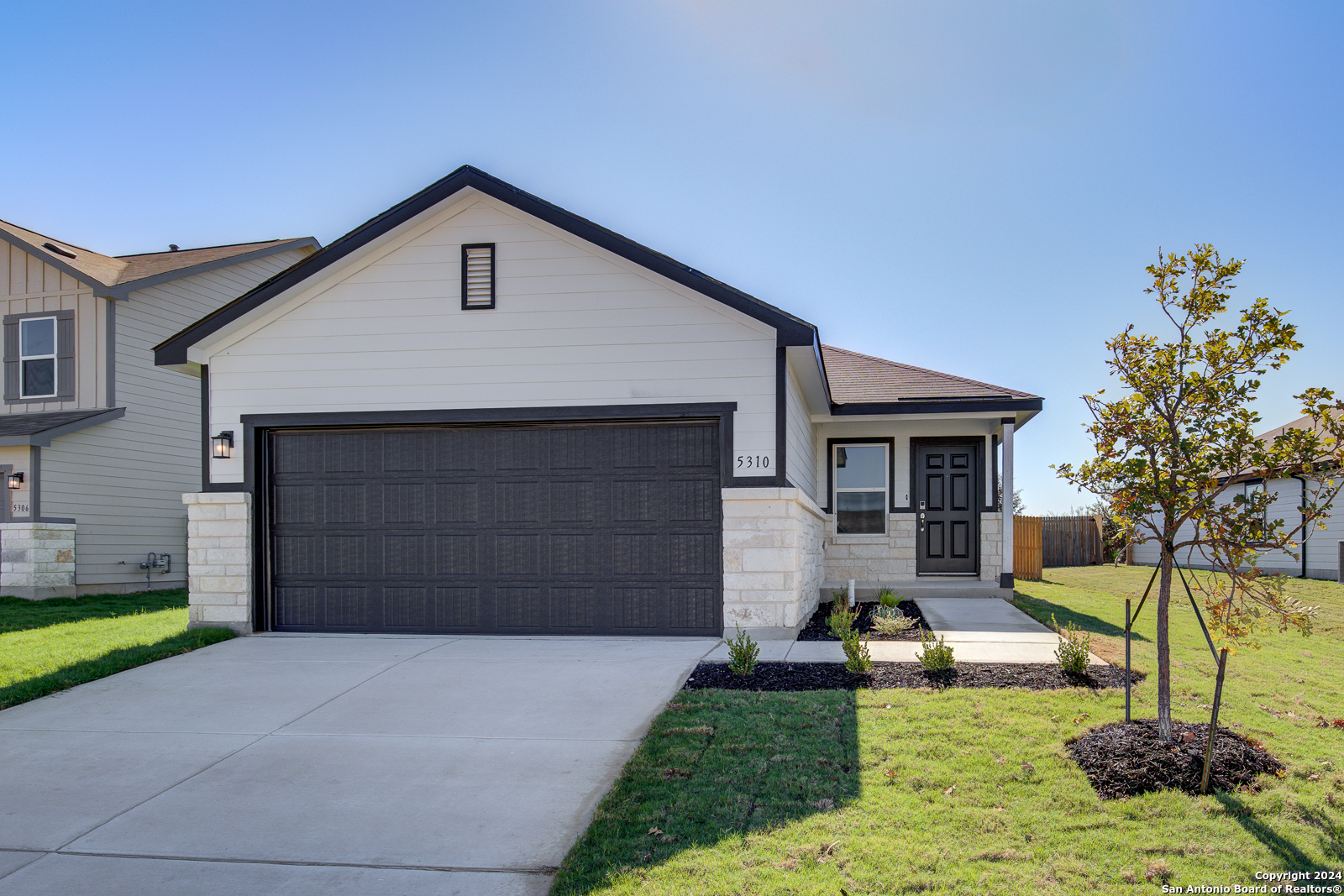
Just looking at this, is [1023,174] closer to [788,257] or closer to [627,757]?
[788,257]

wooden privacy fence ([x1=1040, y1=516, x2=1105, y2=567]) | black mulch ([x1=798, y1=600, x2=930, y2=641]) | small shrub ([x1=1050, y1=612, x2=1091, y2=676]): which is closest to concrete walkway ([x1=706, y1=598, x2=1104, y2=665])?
Result: black mulch ([x1=798, y1=600, x2=930, y2=641])

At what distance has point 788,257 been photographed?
12.0 metres

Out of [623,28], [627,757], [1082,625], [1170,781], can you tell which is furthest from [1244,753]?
[623,28]

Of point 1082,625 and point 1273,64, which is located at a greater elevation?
point 1273,64

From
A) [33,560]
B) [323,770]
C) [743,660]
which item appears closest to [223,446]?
[323,770]

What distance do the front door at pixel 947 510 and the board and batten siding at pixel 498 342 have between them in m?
5.49

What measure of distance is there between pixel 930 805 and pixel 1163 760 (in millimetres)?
1423

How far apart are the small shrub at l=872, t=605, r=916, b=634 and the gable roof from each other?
3.40 metres

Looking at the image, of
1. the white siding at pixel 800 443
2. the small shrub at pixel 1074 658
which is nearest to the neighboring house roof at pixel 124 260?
the white siding at pixel 800 443

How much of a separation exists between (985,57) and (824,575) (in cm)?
754

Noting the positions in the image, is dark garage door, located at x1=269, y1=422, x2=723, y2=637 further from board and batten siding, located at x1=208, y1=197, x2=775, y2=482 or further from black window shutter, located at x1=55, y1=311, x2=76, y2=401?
black window shutter, located at x1=55, y1=311, x2=76, y2=401

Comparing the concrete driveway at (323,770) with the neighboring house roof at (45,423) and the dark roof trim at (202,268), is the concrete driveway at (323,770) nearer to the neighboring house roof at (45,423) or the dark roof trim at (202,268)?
the neighboring house roof at (45,423)

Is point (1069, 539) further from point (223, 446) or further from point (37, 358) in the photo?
point (37, 358)

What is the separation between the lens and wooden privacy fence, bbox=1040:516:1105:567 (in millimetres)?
22750
